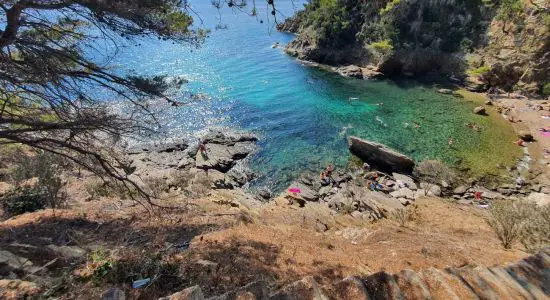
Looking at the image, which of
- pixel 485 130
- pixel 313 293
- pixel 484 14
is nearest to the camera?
pixel 313 293

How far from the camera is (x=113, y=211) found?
10.8 m

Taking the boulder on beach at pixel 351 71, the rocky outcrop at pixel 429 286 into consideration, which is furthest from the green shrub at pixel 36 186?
the boulder on beach at pixel 351 71

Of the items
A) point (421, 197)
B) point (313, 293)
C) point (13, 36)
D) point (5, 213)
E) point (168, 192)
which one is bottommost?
point (421, 197)

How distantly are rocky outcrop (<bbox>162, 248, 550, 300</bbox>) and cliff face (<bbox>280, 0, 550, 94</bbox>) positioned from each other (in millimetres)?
26375

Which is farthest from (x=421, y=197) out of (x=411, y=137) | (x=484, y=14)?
(x=484, y=14)

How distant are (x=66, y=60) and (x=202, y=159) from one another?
15.9 m

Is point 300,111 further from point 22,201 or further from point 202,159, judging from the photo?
point 22,201

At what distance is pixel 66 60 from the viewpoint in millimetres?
6949

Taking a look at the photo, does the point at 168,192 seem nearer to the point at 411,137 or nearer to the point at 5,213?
the point at 5,213

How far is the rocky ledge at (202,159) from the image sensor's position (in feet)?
66.6

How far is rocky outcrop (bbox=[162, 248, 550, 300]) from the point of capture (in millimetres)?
4039

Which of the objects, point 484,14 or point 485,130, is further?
point 484,14

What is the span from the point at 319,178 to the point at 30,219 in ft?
48.0

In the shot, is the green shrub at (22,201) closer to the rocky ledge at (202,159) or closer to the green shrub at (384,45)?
the rocky ledge at (202,159)
